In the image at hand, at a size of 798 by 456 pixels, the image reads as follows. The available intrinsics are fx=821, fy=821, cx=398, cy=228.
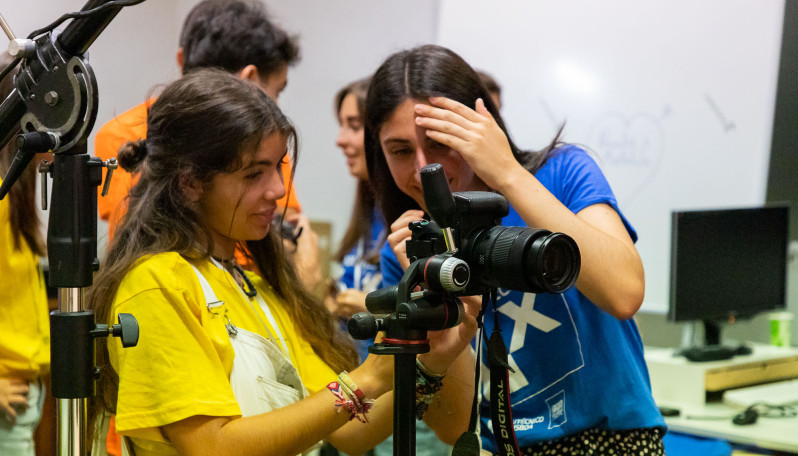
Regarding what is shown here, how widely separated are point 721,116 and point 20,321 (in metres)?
2.33

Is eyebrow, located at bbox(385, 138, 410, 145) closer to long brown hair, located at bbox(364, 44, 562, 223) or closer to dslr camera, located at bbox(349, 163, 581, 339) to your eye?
long brown hair, located at bbox(364, 44, 562, 223)

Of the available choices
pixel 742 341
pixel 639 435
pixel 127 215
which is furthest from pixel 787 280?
pixel 127 215

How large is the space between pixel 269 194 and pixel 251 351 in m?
0.26

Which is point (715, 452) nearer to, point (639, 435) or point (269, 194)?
point (639, 435)

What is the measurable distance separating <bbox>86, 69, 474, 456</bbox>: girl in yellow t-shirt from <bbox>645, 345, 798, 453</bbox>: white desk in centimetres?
121

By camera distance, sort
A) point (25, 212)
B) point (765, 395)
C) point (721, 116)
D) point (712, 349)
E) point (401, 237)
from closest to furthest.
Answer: point (401, 237) → point (25, 212) → point (765, 395) → point (712, 349) → point (721, 116)

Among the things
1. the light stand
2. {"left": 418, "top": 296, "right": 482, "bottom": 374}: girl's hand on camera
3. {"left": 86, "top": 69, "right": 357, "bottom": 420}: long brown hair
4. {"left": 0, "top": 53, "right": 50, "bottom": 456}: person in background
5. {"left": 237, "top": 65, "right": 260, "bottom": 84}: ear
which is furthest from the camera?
{"left": 237, "top": 65, "right": 260, "bottom": 84}: ear

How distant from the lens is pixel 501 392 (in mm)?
1051

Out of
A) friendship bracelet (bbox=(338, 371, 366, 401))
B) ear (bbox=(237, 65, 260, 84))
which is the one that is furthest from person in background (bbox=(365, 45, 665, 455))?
ear (bbox=(237, 65, 260, 84))

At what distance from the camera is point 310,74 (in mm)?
3930

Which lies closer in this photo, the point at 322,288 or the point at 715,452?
the point at 715,452

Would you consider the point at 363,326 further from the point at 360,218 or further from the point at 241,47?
the point at 360,218

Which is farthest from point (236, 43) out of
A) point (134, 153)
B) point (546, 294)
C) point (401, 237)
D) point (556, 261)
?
point (556, 261)

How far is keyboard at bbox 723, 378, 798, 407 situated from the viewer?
2.41 metres
